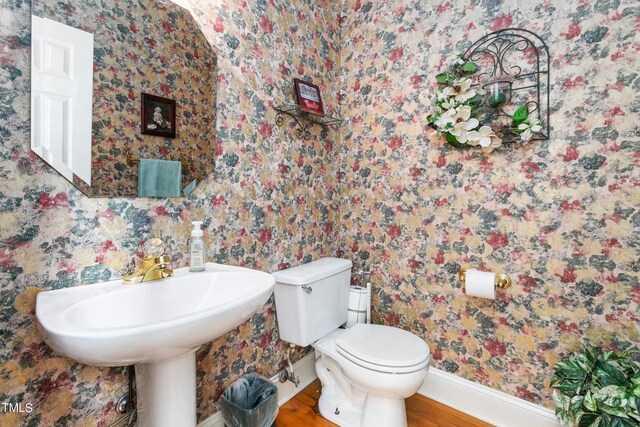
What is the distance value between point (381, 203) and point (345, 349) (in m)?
0.89

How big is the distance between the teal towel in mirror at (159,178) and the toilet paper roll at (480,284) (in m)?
1.40

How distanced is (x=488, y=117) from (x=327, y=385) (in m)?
1.62

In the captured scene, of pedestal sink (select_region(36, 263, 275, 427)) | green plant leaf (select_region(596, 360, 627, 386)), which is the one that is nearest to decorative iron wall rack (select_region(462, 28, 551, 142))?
green plant leaf (select_region(596, 360, 627, 386))

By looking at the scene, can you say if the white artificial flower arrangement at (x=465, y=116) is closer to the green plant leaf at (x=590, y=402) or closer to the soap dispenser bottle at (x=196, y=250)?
the green plant leaf at (x=590, y=402)

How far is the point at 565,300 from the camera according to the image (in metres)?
1.42

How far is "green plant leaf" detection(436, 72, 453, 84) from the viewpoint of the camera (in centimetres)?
164

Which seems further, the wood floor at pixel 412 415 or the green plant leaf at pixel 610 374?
the wood floor at pixel 412 415

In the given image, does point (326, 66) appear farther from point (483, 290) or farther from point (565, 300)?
point (565, 300)

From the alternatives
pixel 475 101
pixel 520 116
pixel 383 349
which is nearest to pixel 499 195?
pixel 520 116

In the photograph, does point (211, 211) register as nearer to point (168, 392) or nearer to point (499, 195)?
point (168, 392)

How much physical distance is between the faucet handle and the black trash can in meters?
0.71

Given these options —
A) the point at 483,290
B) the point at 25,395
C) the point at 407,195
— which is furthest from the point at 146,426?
the point at 407,195

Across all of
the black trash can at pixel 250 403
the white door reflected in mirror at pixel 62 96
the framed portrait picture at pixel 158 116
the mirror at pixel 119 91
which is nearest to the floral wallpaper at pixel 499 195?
the black trash can at pixel 250 403

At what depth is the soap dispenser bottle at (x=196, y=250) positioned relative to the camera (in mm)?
1239
